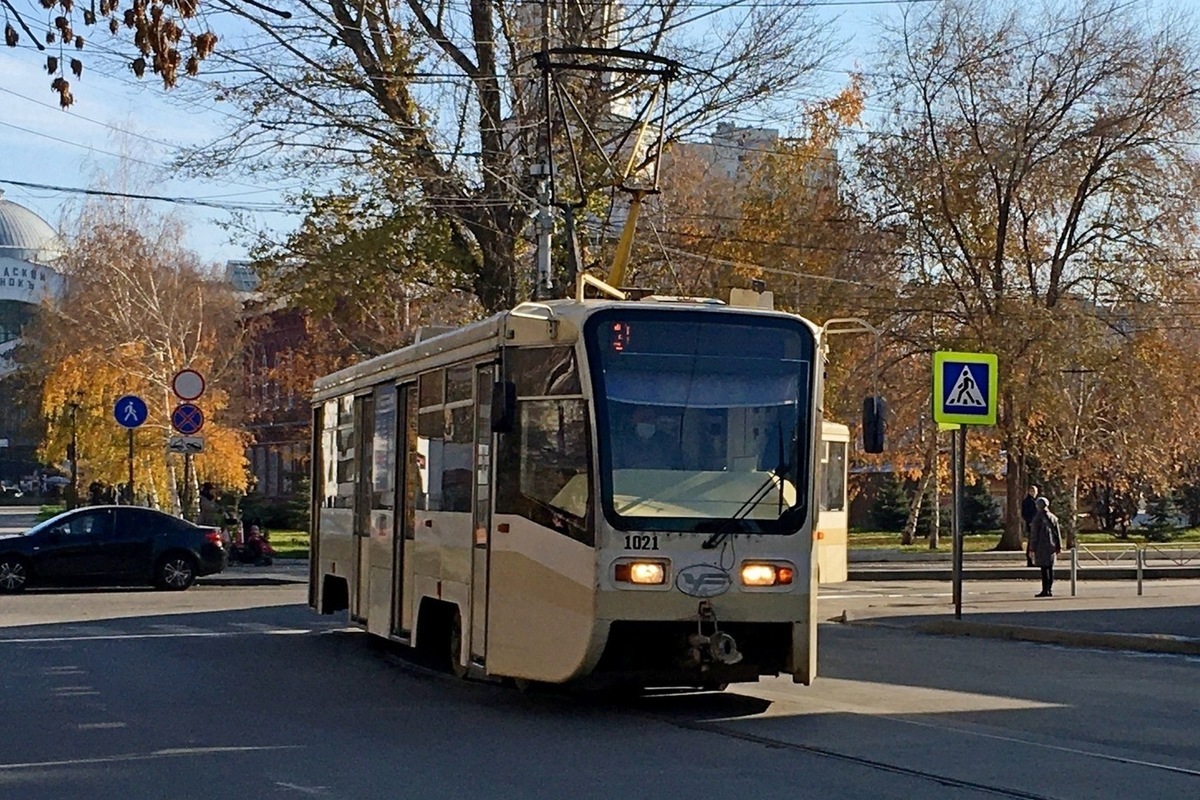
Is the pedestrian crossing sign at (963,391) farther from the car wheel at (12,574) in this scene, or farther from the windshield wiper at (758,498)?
the car wheel at (12,574)

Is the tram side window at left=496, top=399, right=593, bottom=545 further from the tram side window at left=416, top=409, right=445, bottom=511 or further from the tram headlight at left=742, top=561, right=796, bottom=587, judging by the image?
the tram side window at left=416, top=409, right=445, bottom=511

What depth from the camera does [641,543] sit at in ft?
38.6

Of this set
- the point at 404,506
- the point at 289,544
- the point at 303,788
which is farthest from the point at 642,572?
the point at 289,544

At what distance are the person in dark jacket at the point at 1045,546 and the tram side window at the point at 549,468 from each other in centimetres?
1695

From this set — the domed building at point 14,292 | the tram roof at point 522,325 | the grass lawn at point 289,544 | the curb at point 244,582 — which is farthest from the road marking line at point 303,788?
the domed building at point 14,292

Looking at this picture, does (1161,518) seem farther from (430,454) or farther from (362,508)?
(430,454)

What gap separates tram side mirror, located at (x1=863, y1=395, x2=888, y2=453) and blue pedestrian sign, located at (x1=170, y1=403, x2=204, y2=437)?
2070cm

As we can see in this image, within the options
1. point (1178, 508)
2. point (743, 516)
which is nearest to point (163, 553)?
point (743, 516)

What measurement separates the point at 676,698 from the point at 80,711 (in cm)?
457

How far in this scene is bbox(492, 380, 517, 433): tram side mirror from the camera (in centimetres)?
1212

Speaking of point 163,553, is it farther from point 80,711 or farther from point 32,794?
point 32,794

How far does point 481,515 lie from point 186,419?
65.5 feet

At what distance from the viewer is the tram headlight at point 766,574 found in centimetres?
1199

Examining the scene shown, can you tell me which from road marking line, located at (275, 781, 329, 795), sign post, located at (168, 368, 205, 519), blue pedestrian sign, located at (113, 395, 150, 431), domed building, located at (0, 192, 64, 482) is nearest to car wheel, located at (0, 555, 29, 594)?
sign post, located at (168, 368, 205, 519)
